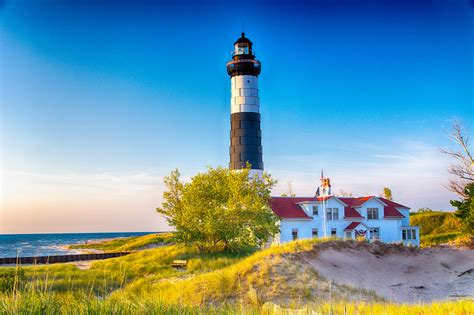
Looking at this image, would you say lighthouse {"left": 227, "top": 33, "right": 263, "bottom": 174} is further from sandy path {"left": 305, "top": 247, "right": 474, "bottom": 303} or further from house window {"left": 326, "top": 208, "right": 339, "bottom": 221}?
sandy path {"left": 305, "top": 247, "right": 474, "bottom": 303}

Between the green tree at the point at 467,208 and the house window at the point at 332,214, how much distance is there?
9.27 metres

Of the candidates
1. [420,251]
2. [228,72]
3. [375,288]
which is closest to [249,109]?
[228,72]

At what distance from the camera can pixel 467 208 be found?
101 ft

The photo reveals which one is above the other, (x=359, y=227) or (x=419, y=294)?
(x=359, y=227)

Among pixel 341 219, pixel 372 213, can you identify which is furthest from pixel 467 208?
pixel 341 219

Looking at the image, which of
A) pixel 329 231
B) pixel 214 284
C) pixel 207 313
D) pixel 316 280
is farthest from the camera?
pixel 329 231

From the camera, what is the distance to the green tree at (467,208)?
29750 millimetres

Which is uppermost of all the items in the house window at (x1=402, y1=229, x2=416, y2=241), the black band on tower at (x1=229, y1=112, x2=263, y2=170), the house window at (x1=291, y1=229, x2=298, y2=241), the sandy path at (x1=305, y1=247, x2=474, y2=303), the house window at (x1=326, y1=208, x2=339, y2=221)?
the black band on tower at (x1=229, y1=112, x2=263, y2=170)

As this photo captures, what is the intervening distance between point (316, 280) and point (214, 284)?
172 inches

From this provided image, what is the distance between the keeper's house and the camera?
115 feet

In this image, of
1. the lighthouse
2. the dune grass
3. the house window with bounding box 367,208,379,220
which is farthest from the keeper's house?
the dune grass

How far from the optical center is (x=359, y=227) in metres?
36.6

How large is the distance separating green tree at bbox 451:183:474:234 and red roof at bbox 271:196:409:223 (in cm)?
761

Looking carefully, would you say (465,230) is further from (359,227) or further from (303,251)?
(303,251)
